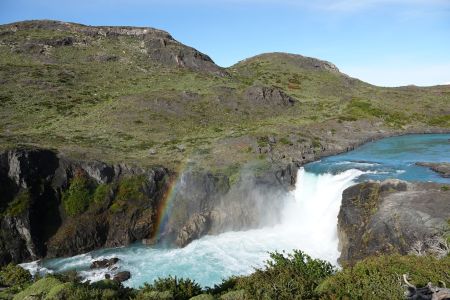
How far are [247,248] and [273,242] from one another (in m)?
3.56

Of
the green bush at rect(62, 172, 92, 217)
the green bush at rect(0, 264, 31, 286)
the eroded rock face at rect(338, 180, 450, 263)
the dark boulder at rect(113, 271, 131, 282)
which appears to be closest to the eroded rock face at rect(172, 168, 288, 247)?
the dark boulder at rect(113, 271, 131, 282)

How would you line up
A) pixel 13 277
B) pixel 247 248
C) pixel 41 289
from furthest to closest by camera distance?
pixel 247 248, pixel 13 277, pixel 41 289

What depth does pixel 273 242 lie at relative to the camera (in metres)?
48.9

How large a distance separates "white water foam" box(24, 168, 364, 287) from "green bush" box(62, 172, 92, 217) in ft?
20.3

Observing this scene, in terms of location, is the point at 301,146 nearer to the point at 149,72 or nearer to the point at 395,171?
the point at 395,171

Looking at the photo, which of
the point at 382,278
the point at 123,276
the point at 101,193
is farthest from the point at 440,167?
the point at 101,193

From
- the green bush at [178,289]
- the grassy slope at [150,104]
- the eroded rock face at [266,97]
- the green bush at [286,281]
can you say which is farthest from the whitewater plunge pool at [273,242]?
the eroded rock face at [266,97]

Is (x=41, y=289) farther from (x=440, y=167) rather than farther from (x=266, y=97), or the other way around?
(x=266, y=97)

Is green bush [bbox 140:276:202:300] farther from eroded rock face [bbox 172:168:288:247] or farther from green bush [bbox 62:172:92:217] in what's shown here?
green bush [bbox 62:172:92:217]

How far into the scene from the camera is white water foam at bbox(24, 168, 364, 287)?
43.0 meters

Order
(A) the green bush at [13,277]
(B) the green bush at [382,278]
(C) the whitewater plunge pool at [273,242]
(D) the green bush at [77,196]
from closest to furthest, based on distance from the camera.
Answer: (B) the green bush at [382,278], (A) the green bush at [13,277], (C) the whitewater plunge pool at [273,242], (D) the green bush at [77,196]

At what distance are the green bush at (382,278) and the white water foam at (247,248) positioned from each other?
675 inches

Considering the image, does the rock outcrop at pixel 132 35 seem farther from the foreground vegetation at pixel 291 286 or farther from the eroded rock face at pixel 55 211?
the foreground vegetation at pixel 291 286

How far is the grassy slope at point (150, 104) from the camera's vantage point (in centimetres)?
6864
